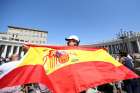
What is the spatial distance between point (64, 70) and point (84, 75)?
37 centimetres

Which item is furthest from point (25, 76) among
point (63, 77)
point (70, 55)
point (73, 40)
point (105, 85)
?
point (105, 85)

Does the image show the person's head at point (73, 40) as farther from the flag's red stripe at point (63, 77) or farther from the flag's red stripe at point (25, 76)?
the flag's red stripe at point (25, 76)

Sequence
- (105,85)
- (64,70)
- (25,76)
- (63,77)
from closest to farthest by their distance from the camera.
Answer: (25,76) < (63,77) < (64,70) < (105,85)

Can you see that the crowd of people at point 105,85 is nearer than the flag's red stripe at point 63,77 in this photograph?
No

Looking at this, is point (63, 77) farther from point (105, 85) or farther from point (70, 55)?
point (105, 85)

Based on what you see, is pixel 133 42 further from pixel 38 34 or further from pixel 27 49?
pixel 27 49

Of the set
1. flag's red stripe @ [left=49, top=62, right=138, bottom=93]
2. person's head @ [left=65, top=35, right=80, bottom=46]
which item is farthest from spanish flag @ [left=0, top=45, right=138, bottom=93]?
person's head @ [left=65, top=35, right=80, bottom=46]

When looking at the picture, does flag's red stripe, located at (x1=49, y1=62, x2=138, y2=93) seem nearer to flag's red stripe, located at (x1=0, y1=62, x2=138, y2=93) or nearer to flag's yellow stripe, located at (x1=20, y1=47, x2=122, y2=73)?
flag's red stripe, located at (x1=0, y1=62, x2=138, y2=93)

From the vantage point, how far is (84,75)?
3.57 metres

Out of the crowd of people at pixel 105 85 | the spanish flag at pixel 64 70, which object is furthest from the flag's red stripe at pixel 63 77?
the crowd of people at pixel 105 85

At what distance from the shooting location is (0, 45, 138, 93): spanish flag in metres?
3.28

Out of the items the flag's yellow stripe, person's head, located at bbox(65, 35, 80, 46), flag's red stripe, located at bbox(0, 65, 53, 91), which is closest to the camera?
flag's red stripe, located at bbox(0, 65, 53, 91)

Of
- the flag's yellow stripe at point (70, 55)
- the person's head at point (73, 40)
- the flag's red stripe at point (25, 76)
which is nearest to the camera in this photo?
the flag's red stripe at point (25, 76)

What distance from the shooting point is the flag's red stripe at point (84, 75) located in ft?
10.8
